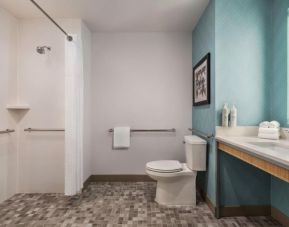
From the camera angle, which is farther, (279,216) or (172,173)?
(172,173)

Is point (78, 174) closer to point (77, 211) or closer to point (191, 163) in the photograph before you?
point (77, 211)

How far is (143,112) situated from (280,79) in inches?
68.2

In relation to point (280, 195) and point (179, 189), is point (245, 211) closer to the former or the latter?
point (280, 195)

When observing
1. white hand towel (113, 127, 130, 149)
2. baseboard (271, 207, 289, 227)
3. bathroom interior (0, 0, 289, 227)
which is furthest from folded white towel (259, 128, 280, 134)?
white hand towel (113, 127, 130, 149)

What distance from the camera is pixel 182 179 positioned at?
2.29 meters

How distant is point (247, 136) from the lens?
2.00 metres

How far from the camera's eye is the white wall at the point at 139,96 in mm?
3008

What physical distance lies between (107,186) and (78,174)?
0.65 m

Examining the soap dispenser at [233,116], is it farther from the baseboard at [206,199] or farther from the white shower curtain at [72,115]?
the white shower curtain at [72,115]

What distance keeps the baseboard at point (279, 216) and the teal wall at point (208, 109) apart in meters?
0.59

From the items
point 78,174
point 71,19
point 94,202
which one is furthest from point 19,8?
point 94,202

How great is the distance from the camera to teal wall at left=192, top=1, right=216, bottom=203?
6.84 feet

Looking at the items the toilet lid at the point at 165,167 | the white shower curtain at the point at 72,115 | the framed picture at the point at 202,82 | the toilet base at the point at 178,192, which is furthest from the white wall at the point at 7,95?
the framed picture at the point at 202,82

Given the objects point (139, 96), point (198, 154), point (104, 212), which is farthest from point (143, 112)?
point (104, 212)
